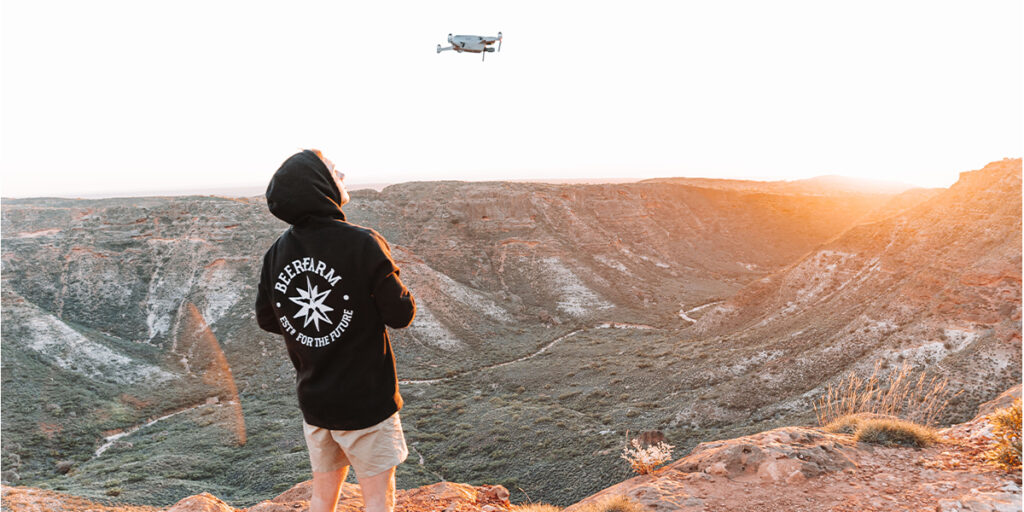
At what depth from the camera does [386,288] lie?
90.7 inches

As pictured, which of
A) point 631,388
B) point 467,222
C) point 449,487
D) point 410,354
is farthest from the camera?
point 467,222

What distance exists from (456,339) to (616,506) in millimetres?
21794

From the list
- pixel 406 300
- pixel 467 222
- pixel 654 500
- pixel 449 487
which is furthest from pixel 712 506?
pixel 467 222

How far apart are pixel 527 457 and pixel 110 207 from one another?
34.5 m

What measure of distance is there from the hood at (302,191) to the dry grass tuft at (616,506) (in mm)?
3135

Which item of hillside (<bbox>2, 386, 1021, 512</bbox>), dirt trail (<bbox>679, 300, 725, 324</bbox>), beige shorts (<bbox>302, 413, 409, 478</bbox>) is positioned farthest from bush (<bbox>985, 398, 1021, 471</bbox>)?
dirt trail (<bbox>679, 300, 725, 324</bbox>)

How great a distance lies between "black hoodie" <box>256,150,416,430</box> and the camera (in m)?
2.32

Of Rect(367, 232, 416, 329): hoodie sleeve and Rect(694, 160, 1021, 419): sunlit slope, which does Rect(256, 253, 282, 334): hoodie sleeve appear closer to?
Rect(367, 232, 416, 329): hoodie sleeve

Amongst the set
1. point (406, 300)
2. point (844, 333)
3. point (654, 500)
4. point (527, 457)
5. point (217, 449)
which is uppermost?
point (406, 300)

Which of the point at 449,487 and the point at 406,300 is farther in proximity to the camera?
the point at 449,487

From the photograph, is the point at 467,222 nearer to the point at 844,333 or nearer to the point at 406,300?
the point at 844,333

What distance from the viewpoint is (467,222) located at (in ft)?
123

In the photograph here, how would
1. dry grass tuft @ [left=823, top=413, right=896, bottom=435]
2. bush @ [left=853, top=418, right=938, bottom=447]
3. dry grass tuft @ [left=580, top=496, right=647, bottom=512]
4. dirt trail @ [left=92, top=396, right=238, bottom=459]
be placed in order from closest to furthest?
dry grass tuft @ [left=580, top=496, right=647, bottom=512], bush @ [left=853, top=418, right=938, bottom=447], dry grass tuft @ [left=823, top=413, right=896, bottom=435], dirt trail @ [left=92, top=396, right=238, bottom=459]

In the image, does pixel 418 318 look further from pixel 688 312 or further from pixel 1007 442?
pixel 1007 442
